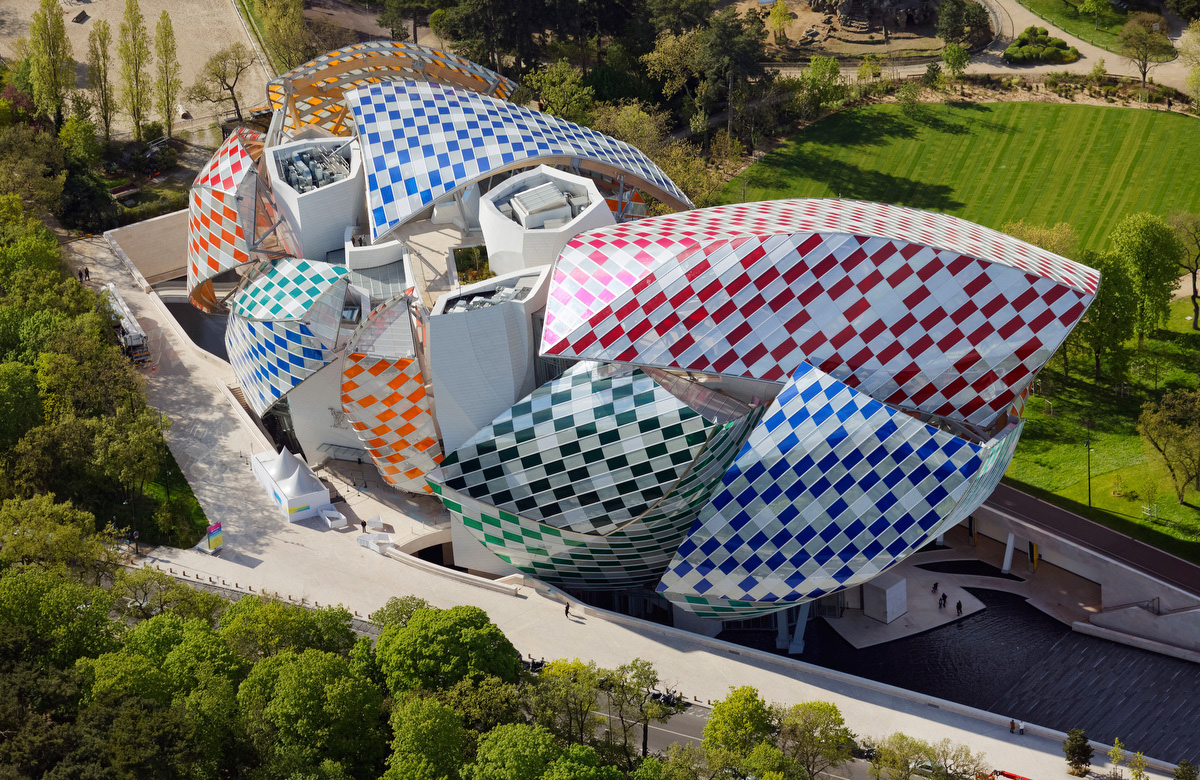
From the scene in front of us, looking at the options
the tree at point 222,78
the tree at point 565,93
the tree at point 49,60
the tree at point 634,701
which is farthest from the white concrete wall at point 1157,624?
the tree at point 49,60

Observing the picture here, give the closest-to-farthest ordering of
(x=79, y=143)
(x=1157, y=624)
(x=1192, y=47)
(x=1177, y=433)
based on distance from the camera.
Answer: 1. (x=1157, y=624)
2. (x=1177, y=433)
3. (x=79, y=143)
4. (x=1192, y=47)

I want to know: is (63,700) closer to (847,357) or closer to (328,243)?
(328,243)

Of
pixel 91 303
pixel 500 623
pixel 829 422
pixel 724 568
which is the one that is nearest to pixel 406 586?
pixel 500 623

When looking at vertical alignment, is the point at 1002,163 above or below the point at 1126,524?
above

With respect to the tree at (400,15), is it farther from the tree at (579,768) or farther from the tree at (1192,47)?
the tree at (579,768)

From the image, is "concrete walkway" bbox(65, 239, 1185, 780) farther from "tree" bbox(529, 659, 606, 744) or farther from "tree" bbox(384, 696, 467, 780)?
"tree" bbox(384, 696, 467, 780)

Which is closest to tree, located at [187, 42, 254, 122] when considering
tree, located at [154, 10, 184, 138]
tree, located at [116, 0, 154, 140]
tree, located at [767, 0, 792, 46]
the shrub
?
tree, located at [154, 10, 184, 138]

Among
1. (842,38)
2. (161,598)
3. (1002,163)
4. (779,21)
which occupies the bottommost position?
(161,598)

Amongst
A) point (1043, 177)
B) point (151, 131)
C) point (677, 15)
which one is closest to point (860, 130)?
point (1043, 177)

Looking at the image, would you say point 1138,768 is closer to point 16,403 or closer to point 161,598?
point 161,598
